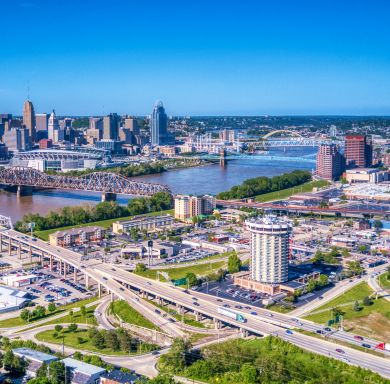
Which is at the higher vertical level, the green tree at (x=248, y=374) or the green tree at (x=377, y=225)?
the green tree at (x=377, y=225)

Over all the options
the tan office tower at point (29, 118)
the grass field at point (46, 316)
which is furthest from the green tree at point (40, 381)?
the tan office tower at point (29, 118)

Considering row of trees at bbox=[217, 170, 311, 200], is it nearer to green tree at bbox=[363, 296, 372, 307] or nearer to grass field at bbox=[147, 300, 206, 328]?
→ grass field at bbox=[147, 300, 206, 328]

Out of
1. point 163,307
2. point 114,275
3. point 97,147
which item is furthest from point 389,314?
point 97,147

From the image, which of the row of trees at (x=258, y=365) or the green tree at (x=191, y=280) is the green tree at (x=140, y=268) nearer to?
the green tree at (x=191, y=280)

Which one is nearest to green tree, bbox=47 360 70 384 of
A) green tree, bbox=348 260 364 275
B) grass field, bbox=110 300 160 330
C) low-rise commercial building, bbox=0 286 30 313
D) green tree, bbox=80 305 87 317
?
grass field, bbox=110 300 160 330

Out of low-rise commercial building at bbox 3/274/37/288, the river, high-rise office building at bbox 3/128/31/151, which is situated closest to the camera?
low-rise commercial building at bbox 3/274/37/288
